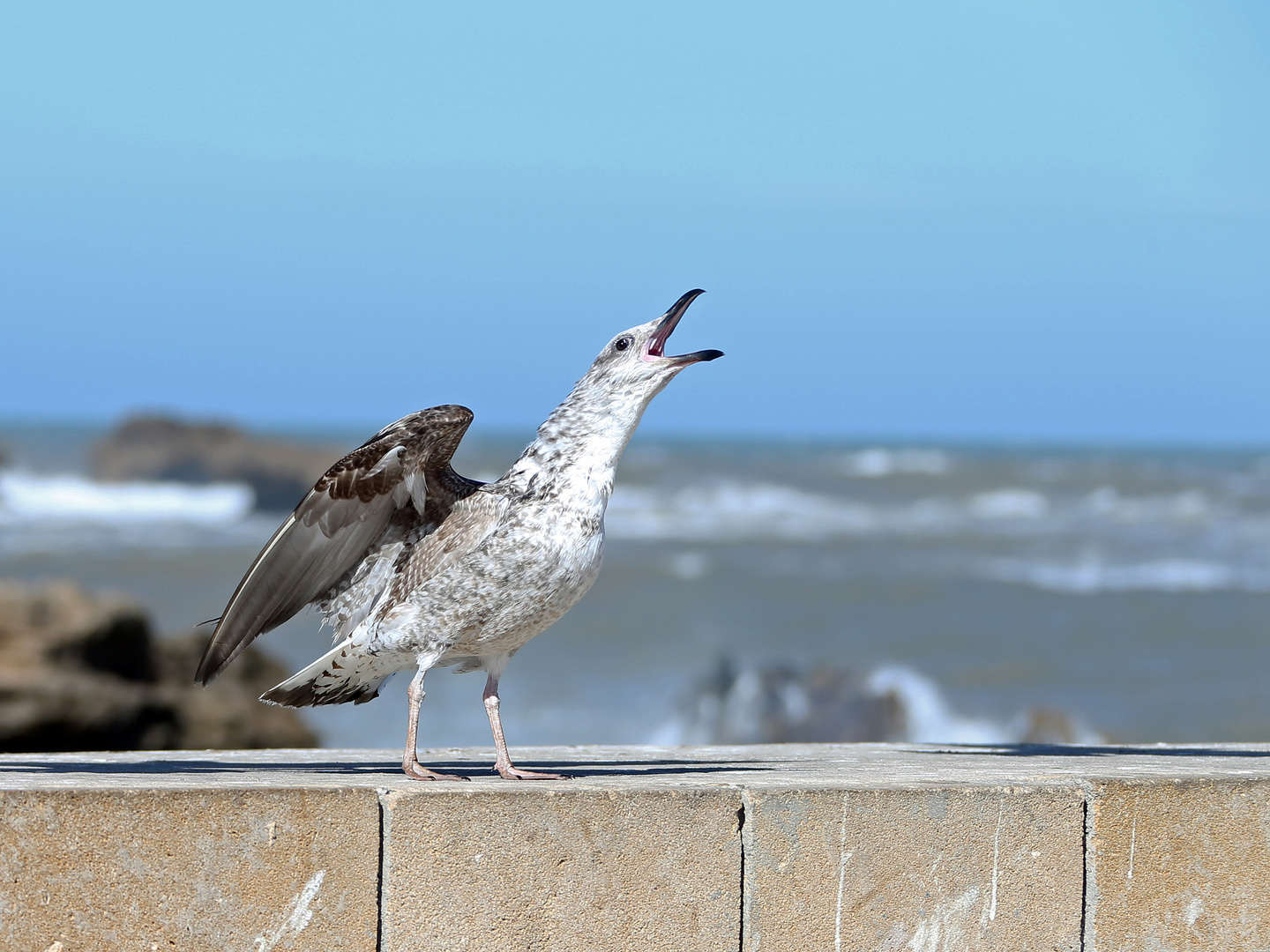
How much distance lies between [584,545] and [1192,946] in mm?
1842

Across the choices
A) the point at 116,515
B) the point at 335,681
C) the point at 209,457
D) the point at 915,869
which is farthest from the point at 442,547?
the point at 209,457

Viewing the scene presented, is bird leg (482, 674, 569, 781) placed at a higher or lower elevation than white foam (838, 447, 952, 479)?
lower

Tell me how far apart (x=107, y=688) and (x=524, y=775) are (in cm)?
532

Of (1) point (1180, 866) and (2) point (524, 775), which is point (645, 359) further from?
(1) point (1180, 866)

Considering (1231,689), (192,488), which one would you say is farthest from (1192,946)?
(192,488)

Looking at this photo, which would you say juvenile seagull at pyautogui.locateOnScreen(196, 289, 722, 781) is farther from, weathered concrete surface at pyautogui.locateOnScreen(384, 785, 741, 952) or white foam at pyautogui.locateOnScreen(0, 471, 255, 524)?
white foam at pyautogui.locateOnScreen(0, 471, 255, 524)

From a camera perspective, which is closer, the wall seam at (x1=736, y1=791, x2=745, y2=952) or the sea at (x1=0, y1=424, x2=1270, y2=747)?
the wall seam at (x1=736, y1=791, x2=745, y2=952)

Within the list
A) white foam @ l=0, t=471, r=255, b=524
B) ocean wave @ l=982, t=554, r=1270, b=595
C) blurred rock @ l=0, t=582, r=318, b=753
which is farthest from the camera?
white foam @ l=0, t=471, r=255, b=524

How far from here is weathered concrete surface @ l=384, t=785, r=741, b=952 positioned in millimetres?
3289

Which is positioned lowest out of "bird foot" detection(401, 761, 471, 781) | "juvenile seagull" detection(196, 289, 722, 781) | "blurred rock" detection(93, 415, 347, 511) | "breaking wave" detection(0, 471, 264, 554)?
"bird foot" detection(401, 761, 471, 781)

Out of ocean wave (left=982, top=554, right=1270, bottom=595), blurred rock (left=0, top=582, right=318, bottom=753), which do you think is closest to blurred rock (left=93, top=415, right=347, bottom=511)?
ocean wave (left=982, top=554, right=1270, bottom=595)

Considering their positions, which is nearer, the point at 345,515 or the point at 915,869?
the point at 915,869

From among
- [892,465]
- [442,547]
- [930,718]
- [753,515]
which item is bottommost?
[930,718]

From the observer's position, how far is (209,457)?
35000 millimetres
